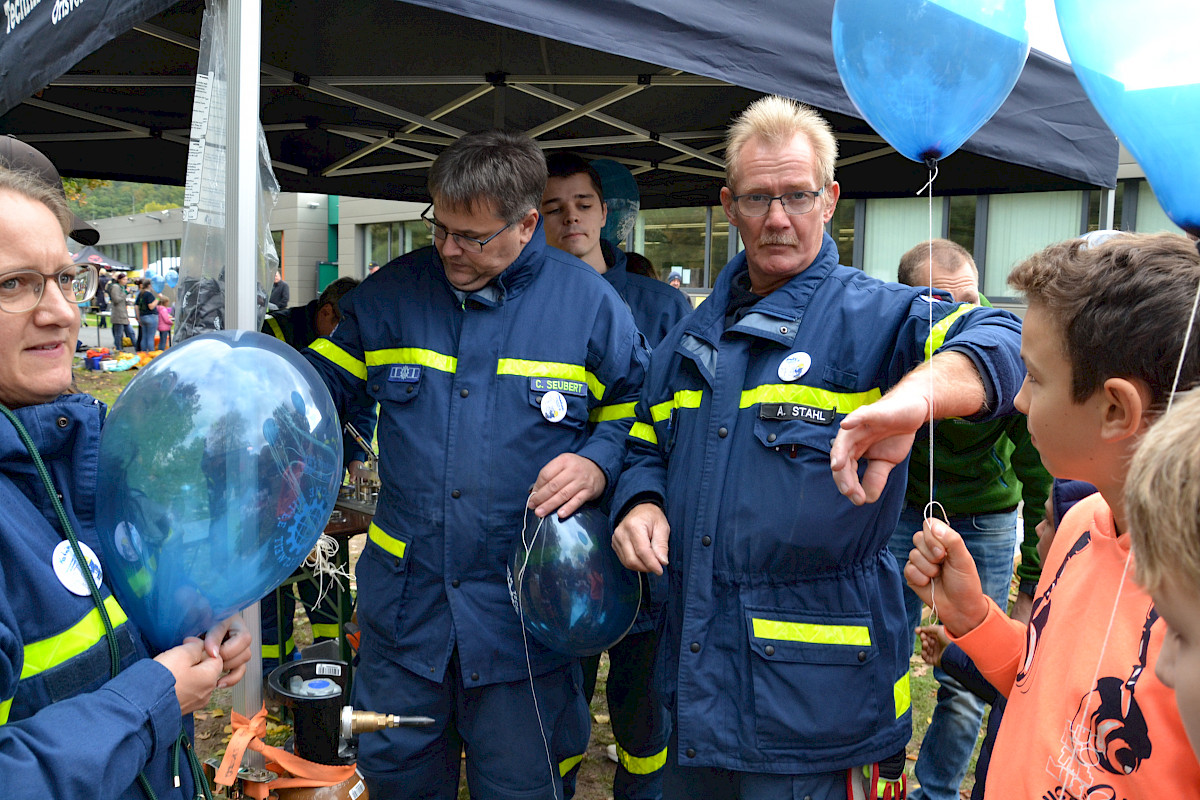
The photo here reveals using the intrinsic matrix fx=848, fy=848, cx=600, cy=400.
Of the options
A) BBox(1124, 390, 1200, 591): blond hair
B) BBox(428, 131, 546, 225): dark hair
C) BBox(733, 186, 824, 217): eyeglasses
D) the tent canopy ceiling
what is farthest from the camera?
BBox(428, 131, 546, 225): dark hair

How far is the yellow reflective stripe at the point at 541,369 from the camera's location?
229 centimetres

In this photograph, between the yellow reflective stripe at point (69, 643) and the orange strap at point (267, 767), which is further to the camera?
the orange strap at point (267, 767)

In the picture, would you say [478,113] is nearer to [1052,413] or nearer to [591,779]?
[591,779]

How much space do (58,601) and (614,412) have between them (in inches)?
58.7

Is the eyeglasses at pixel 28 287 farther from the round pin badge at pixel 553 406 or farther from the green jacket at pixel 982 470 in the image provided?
the green jacket at pixel 982 470

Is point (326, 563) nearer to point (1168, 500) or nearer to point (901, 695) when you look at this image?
point (901, 695)

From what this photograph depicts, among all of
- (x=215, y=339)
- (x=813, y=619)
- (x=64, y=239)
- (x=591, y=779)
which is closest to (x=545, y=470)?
(x=813, y=619)

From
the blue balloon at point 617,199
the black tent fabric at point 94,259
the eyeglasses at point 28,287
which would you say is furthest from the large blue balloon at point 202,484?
the blue balloon at point 617,199

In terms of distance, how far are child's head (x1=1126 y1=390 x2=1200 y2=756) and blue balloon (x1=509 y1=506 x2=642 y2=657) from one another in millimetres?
1414

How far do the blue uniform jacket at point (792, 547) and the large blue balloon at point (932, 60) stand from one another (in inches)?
14.6

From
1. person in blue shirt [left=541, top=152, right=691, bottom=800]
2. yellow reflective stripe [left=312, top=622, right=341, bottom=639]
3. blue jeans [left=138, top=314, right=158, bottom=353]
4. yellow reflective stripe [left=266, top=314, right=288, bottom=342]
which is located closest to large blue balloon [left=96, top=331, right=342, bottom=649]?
person in blue shirt [left=541, top=152, right=691, bottom=800]

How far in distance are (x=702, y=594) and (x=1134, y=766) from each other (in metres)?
0.95

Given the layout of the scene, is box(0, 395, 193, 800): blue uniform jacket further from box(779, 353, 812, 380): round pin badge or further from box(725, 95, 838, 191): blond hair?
box(725, 95, 838, 191): blond hair

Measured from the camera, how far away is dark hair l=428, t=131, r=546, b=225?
2.28 meters
